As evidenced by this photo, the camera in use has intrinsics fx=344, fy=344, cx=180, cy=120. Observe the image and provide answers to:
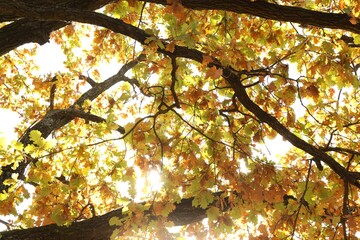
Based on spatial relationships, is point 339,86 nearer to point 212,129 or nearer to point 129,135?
point 212,129

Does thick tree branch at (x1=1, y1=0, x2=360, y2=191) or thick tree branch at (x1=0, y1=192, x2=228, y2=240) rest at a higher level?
thick tree branch at (x1=1, y1=0, x2=360, y2=191)

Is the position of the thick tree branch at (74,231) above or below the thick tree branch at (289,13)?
below

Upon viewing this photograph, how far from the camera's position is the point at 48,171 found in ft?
11.8

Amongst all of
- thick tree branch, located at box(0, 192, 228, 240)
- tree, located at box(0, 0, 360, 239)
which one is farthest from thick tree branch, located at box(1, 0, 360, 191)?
thick tree branch, located at box(0, 192, 228, 240)

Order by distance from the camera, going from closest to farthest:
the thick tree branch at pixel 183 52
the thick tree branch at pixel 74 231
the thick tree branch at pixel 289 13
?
the thick tree branch at pixel 289 13, the thick tree branch at pixel 183 52, the thick tree branch at pixel 74 231

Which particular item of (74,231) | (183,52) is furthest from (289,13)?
(74,231)

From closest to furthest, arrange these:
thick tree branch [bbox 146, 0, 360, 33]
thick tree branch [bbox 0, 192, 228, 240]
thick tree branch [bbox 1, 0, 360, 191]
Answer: thick tree branch [bbox 146, 0, 360, 33] < thick tree branch [bbox 1, 0, 360, 191] < thick tree branch [bbox 0, 192, 228, 240]

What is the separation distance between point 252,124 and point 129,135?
1631 millimetres

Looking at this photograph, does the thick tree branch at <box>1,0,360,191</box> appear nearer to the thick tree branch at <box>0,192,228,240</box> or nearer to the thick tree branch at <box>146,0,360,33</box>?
the thick tree branch at <box>146,0,360,33</box>

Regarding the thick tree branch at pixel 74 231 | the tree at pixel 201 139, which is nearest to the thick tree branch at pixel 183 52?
the tree at pixel 201 139

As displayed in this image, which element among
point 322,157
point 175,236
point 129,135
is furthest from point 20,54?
point 322,157

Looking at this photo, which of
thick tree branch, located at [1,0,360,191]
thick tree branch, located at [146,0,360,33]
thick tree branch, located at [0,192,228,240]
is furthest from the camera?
thick tree branch, located at [0,192,228,240]

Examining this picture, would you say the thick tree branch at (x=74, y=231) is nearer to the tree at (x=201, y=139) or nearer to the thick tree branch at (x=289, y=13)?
the tree at (x=201, y=139)

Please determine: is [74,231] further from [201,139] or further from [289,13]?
[289,13]
